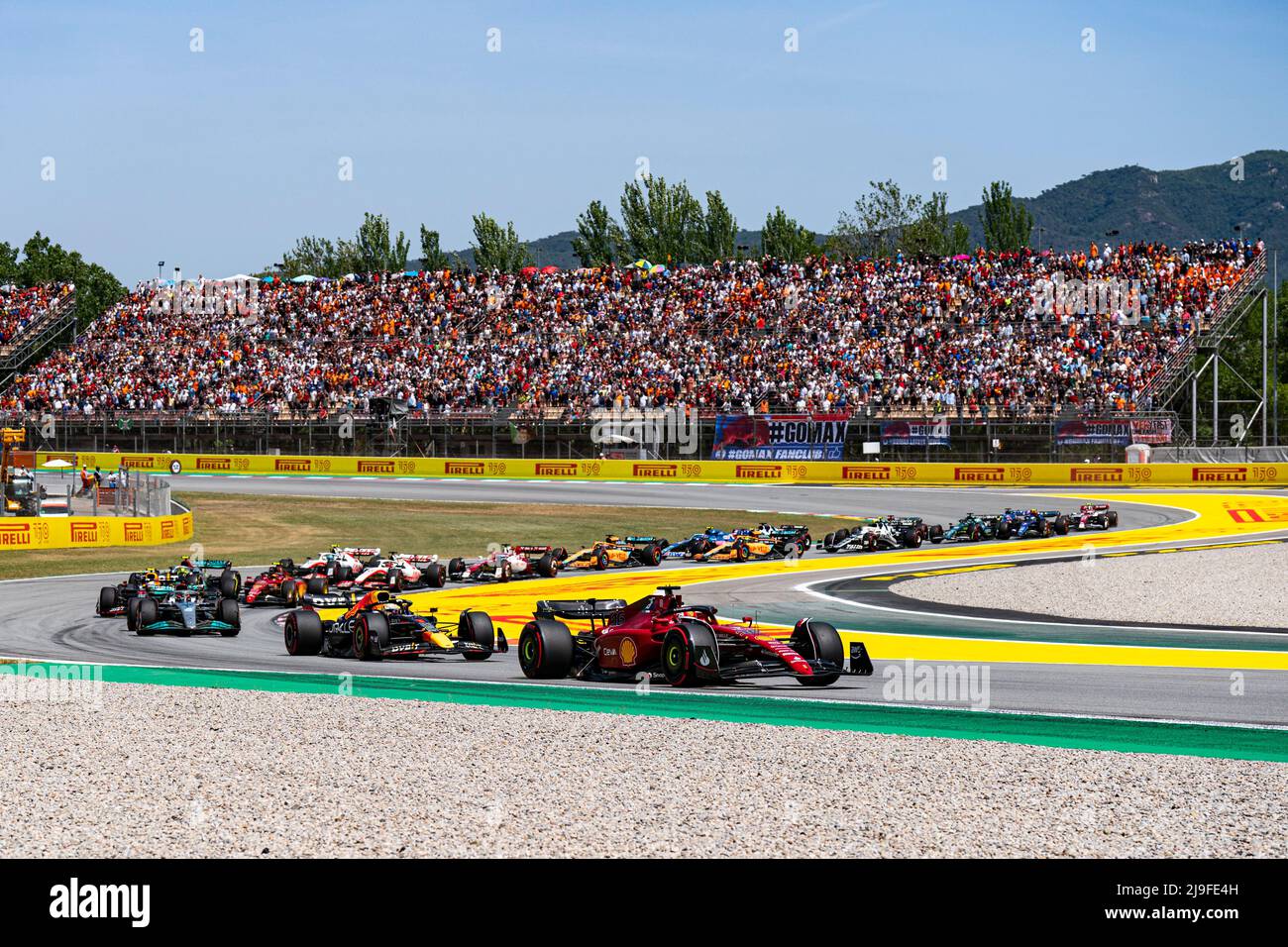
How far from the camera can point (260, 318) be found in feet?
222

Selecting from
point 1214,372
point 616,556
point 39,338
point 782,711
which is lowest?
point 616,556

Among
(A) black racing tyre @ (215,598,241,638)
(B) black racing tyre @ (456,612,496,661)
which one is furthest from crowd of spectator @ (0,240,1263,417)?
(B) black racing tyre @ (456,612,496,661)

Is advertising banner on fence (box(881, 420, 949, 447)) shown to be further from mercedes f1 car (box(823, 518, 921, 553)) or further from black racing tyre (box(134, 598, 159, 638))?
black racing tyre (box(134, 598, 159, 638))

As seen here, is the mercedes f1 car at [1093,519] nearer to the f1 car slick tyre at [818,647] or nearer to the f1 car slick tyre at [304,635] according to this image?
the f1 car slick tyre at [818,647]

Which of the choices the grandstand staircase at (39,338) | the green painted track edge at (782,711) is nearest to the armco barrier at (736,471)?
the grandstand staircase at (39,338)

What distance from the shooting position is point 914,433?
159 ft

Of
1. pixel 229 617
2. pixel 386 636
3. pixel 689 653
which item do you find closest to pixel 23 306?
pixel 229 617

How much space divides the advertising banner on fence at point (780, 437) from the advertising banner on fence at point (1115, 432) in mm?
7499

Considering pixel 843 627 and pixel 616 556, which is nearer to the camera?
pixel 843 627

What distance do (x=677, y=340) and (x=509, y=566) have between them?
3195 cm

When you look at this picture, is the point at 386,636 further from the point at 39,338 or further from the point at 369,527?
the point at 39,338

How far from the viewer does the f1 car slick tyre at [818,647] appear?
1367 cm
